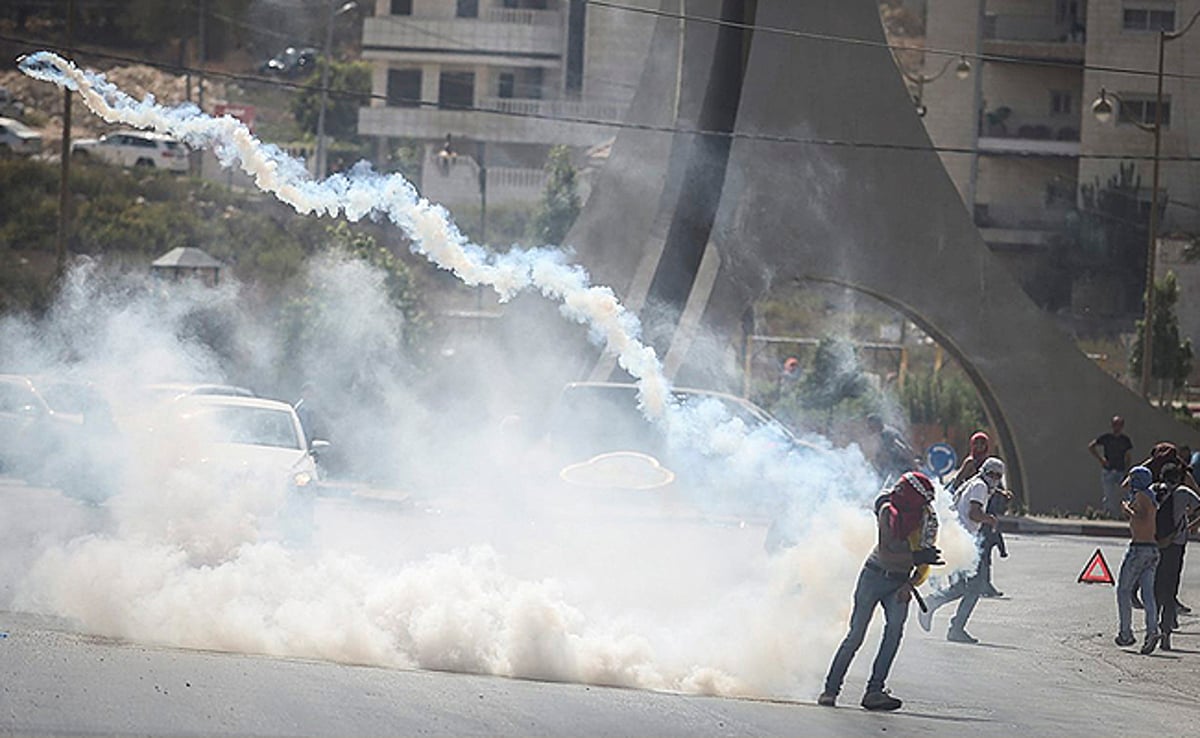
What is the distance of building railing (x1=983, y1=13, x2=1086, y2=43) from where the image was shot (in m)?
59.1

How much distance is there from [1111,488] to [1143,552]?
529 inches

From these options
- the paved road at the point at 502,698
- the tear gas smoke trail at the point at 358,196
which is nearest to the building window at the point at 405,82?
the tear gas smoke trail at the point at 358,196

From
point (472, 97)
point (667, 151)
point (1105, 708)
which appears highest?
point (472, 97)

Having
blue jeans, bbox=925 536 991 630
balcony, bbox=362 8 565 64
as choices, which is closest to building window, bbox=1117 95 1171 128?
balcony, bbox=362 8 565 64

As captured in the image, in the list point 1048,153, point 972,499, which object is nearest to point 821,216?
point 972,499

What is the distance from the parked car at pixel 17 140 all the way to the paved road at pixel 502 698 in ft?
186

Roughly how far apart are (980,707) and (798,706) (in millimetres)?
1403

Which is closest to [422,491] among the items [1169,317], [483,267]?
[483,267]

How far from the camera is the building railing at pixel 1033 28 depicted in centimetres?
5912

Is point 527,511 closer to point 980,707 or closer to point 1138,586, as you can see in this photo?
point 1138,586

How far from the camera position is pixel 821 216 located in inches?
1126

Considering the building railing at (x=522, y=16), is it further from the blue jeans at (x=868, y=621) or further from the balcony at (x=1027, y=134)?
the blue jeans at (x=868, y=621)

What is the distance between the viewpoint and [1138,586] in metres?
15.4

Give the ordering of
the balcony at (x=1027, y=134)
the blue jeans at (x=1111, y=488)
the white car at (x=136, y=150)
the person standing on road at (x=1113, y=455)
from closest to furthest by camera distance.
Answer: the person standing on road at (x=1113, y=455), the blue jeans at (x=1111, y=488), the balcony at (x=1027, y=134), the white car at (x=136, y=150)
